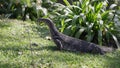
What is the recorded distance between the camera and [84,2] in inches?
387

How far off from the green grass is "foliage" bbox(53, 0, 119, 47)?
672mm

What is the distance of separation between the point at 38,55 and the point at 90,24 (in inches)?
94.4

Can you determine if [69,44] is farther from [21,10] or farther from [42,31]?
[21,10]

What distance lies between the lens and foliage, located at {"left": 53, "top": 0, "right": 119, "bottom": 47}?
30.0ft

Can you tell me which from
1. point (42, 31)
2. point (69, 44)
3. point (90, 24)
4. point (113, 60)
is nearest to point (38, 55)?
point (69, 44)

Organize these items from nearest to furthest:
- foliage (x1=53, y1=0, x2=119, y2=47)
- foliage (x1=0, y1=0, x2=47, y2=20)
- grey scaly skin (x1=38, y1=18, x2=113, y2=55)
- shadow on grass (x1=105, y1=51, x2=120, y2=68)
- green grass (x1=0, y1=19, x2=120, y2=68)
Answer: green grass (x1=0, y1=19, x2=120, y2=68)
shadow on grass (x1=105, y1=51, x2=120, y2=68)
grey scaly skin (x1=38, y1=18, x2=113, y2=55)
foliage (x1=53, y1=0, x2=119, y2=47)
foliage (x1=0, y1=0, x2=47, y2=20)

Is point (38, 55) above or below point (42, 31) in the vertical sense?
above

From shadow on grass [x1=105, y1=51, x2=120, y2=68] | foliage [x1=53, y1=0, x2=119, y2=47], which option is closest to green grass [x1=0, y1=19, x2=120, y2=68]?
shadow on grass [x1=105, y1=51, x2=120, y2=68]

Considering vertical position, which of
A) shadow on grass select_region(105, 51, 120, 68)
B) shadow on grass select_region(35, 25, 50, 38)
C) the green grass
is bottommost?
shadow on grass select_region(105, 51, 120, 68)

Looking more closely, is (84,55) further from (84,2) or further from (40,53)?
(84,2)

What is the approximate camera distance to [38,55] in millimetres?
7496

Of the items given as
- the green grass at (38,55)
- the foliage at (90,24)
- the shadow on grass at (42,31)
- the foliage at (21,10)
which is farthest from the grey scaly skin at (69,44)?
the foliage at (21,10)

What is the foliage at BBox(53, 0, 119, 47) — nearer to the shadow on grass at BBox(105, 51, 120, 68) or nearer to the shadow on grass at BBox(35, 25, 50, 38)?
the shadow on grass at BBox(35, 25, 50, 38)

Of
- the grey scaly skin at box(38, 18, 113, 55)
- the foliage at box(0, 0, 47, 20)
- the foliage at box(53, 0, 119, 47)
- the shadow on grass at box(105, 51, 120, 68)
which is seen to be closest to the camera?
the shadow on grass at box(105, 51, 120, 68)
